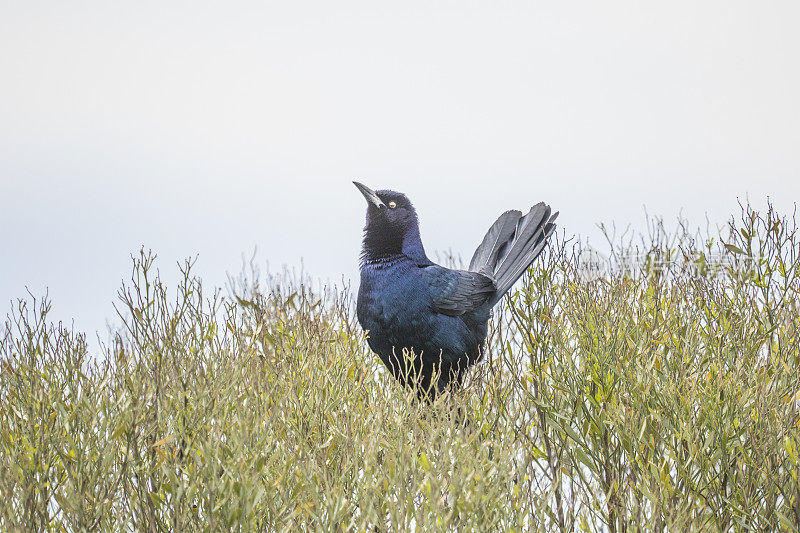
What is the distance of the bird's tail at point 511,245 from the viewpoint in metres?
8.20

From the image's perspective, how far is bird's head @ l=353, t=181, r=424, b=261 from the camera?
25.0ft

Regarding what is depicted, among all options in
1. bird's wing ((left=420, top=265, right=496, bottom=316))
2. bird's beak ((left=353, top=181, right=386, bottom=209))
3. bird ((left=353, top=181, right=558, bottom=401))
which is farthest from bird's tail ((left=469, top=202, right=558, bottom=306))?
bird's beak ((left=353, top=181, right=386, bottom=209))

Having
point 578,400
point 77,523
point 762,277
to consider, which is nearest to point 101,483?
point 77,523

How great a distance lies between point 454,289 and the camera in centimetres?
757

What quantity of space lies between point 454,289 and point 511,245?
1207 mm

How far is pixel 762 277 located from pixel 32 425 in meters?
7.12

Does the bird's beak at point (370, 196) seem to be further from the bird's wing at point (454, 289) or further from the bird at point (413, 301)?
the bird's wing at point (454, 289)

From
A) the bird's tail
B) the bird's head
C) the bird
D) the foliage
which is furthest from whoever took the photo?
the bird's tail

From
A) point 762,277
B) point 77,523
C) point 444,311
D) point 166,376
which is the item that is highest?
point 762,277

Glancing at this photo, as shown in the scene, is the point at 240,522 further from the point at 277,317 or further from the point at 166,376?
the point at 277,317

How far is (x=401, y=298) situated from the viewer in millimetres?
7375

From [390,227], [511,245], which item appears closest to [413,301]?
Result: [390,227]

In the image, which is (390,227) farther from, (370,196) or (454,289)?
(454,289)

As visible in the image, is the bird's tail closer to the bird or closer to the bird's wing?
the bird
